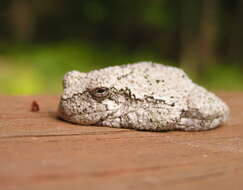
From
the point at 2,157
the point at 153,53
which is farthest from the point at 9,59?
the point at 2,157

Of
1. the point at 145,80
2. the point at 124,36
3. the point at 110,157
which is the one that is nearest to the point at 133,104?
the point at 145,80

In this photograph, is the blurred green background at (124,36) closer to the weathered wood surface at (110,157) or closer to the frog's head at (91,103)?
the frog's head at (91,103)

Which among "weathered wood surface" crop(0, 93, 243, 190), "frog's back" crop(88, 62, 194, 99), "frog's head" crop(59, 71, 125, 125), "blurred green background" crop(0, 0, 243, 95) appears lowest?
"weathered wood surface" crop(0, 93, 243, 190)

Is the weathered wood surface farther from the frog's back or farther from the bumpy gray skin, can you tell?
the frog's back

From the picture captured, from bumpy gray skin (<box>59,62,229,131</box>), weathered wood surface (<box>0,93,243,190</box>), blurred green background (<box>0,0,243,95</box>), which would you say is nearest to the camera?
weathered wood surface (<box>0,93,243,190</box>)

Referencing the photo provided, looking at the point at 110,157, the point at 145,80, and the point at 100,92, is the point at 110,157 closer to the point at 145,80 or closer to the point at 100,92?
the point at 100,92

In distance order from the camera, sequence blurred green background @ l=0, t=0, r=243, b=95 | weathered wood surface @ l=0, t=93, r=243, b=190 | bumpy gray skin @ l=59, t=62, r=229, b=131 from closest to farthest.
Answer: weathered wood surface @ l=0, t=93, r=243, b=190 < bumpy gray skin @ l=59, t=62, r=229, b=131 < blurred green background @ l=0, t=0, r=243, b=95

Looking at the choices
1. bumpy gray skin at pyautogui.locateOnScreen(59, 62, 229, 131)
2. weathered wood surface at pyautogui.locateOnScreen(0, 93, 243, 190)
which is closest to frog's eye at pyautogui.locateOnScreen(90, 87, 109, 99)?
bumpy gray skin at pyautogui.locateOnScreen(59, 62, 229, 131)
